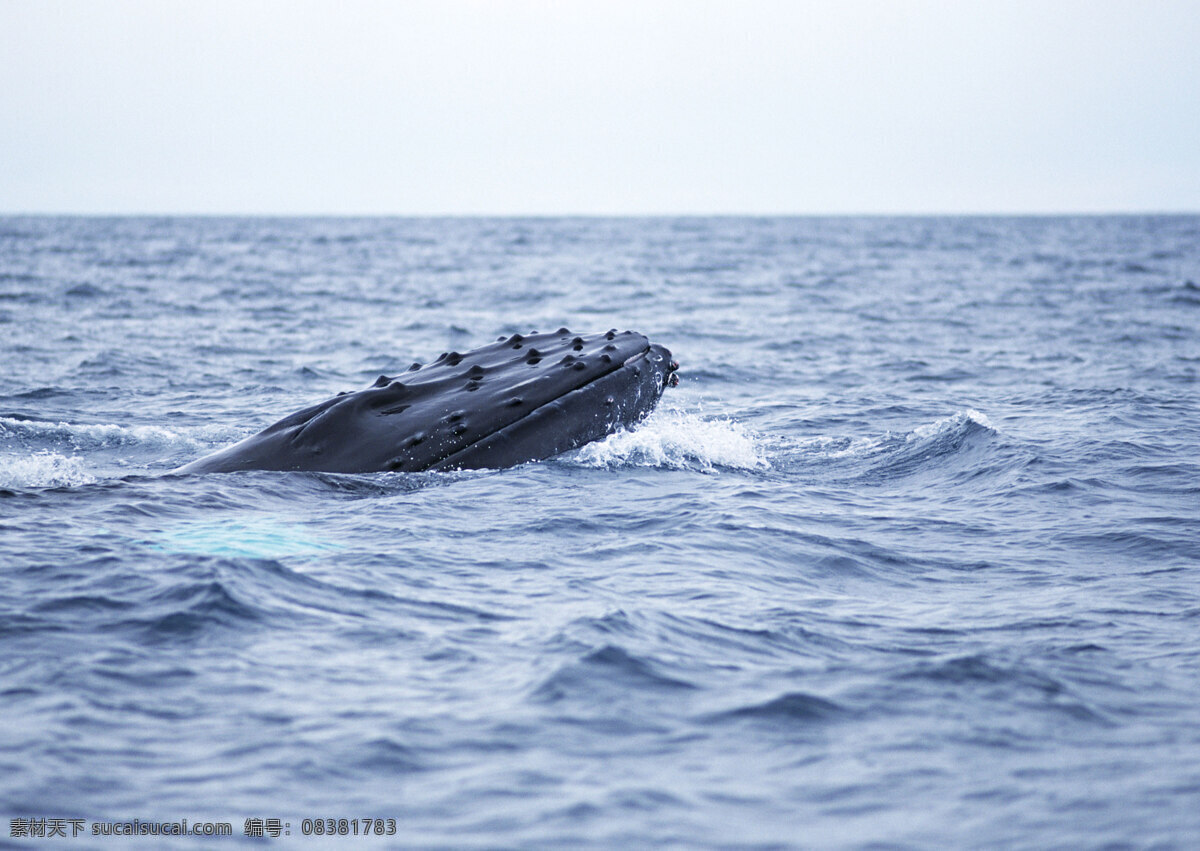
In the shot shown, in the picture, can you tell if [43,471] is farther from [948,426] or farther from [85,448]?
[948,426]

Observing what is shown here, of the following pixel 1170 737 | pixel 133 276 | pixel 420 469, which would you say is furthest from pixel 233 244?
pixel 1170 737

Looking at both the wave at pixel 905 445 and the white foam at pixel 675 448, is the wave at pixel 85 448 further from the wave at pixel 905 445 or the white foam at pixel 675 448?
the wave at pixel 905 445

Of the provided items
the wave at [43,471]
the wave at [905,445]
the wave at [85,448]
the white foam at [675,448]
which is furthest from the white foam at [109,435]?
the wave at [905,445]

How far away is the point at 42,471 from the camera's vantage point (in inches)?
398

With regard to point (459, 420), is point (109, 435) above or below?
below

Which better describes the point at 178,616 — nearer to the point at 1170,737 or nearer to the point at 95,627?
the point at 95,627

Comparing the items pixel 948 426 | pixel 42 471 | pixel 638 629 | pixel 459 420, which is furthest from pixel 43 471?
pixel 948 426

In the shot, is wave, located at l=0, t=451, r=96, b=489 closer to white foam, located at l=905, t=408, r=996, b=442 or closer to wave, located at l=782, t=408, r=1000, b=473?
wave, located at l=782, t=408, r=1000, b=473

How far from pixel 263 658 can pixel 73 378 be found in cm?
1278

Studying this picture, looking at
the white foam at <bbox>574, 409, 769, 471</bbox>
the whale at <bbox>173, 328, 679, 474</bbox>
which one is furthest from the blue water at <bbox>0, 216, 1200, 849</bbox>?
the whale at <bbox>173, 328, 679, 474</bbox>

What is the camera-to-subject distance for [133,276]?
39594 millimetres

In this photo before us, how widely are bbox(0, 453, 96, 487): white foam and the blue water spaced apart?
0.07 metres

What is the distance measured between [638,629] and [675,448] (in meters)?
4.79

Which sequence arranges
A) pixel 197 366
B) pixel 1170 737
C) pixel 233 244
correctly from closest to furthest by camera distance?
pixel 1170 737
pixel 197 366
pixel 233 244
